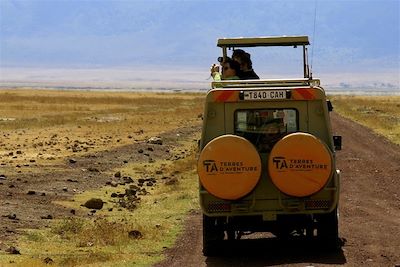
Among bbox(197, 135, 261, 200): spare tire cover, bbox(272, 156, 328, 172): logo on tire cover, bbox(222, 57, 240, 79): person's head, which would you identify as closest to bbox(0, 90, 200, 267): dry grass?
bbox(197, 135, 261, 200): spare tire cover

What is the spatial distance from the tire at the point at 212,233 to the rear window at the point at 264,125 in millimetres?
1232

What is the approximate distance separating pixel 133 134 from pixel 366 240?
32008 mm

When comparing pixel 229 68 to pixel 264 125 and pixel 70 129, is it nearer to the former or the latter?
pixel 264 125

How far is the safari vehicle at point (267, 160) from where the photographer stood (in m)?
11.7

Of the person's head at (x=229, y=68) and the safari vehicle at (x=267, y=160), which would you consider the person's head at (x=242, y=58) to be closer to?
the person's head at (x=229, y=68)

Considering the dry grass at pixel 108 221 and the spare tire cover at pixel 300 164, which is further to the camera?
the dry grass at pixel 108 221

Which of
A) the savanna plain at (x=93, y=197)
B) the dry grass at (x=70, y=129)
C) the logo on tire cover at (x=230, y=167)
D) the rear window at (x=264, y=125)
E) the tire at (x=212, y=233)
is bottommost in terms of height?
the dry grass at (x=70, y=129)

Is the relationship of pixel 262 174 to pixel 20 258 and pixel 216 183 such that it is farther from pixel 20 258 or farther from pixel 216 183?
pixel 20 258

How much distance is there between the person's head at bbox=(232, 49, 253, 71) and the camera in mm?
13734

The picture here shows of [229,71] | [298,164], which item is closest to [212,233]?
[298,164]

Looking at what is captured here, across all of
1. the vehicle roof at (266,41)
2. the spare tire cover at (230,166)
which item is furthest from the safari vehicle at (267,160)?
the vehicle roof at (266,41)

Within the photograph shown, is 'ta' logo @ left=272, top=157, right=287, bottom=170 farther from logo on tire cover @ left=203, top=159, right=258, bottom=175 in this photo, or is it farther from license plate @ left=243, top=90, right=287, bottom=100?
license plate @ left=243, top=90, right=287, bottom=100

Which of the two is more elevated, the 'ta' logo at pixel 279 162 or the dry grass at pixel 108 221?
the 'ta' logo at pixel 279 162

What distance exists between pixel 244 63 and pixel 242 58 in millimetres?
87
